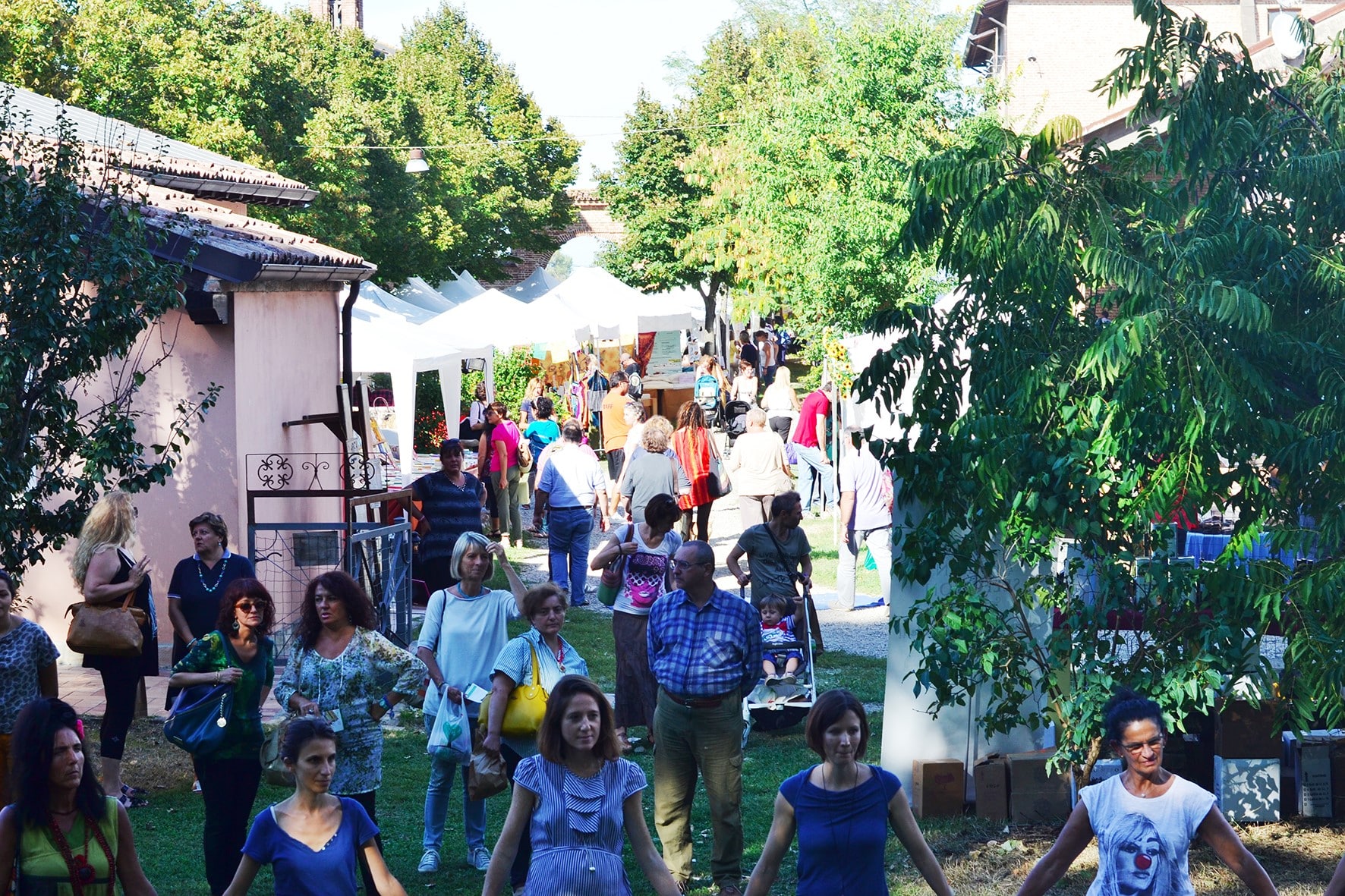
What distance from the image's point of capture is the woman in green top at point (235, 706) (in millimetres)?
6336

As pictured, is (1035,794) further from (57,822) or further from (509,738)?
(57,822)

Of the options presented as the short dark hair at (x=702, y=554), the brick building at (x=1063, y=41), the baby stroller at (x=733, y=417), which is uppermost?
the brick building at (x=1063, y=41)

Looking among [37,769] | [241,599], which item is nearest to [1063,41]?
[241,599]

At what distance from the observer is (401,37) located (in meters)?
59.2

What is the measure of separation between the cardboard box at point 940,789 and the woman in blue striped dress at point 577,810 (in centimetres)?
345

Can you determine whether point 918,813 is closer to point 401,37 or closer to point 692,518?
point 692,518

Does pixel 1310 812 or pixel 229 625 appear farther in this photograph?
pixel 1310 812

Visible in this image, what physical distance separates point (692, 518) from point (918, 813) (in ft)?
27.8

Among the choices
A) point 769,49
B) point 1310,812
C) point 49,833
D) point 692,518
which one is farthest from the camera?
point 769,49

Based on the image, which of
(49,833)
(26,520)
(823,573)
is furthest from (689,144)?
(49,833)

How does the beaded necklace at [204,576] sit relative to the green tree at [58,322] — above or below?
below

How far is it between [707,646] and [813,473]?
49.3 ft

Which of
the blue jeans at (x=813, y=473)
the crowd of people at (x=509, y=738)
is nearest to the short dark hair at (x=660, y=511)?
the crowd of people at (x=509, y=738)

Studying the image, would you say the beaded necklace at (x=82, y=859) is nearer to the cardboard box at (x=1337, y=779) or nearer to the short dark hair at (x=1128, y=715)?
the short dark hair at (x=1128, y=715)
